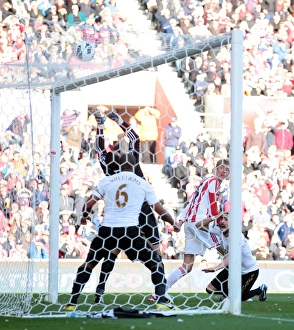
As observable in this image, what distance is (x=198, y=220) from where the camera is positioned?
31.6ft

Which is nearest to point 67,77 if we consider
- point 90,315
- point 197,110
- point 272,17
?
point 90,315

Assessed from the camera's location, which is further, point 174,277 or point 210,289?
point 210,289

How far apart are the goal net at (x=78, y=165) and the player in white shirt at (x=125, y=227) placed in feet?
1.05

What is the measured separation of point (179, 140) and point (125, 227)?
201 inches

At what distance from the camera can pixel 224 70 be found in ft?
53.0

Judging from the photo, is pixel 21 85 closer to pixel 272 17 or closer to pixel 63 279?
pixel 63 279

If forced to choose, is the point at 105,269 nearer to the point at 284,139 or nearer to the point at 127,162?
the point at 127,162

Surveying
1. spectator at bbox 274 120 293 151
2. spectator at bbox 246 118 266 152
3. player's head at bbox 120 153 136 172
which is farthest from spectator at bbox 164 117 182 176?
spectator at bbox 274 120 293 151

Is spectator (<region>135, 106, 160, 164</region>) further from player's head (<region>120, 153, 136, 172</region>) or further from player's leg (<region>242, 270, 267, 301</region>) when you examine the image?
player's head (<region>120, 153, 136, 172</region>)

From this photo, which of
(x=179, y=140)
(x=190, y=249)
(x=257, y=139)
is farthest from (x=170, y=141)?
(x=257, y=139)

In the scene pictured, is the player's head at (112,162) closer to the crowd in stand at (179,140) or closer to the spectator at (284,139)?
the crowd in stand at (179,140)

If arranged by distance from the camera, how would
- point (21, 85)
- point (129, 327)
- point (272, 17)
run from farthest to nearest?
1. point (272, 17)
2. point (21, 85)
3. point (129, 327)

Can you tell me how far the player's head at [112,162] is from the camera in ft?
27.9

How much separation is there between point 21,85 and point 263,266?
5.94 meters
